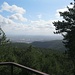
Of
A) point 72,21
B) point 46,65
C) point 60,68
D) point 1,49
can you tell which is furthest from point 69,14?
point 60,68

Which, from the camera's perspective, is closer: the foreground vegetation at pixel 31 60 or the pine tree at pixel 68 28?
the pine tree at pixel 68 28

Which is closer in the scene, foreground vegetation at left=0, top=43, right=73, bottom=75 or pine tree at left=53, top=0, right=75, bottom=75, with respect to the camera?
pine tree at left=53, top=0, right=75, bottom=75

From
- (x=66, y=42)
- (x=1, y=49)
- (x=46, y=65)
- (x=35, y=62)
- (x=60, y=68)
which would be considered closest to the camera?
(x=66, y=42)

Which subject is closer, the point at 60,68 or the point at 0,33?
the point at 0,33

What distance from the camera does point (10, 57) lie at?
Answer: 38.3 meters

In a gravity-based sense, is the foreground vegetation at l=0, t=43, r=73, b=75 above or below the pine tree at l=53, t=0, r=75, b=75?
below

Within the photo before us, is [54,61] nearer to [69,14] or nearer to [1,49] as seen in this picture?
[1,49]

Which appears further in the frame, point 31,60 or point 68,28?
point 31,60

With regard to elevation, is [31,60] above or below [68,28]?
below

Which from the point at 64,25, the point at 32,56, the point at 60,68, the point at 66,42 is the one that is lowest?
the point at 60,68

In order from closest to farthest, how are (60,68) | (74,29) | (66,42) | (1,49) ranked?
(74,29)
(66,42)
(1,49)
(60,68)

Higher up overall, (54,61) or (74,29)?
(74,29)

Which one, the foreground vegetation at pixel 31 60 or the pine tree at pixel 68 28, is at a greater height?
the pine tree at pixel 68 28

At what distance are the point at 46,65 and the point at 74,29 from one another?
2764 cm
